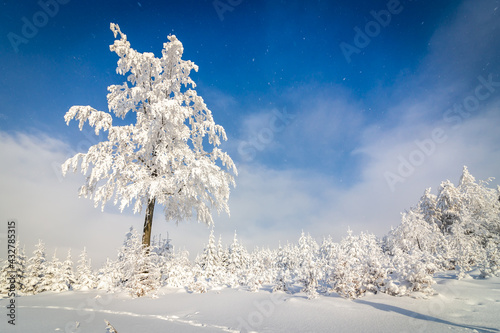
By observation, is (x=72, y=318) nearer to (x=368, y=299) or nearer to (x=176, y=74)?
(x=368, y=299)

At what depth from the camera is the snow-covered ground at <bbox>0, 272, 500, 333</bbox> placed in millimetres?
3975

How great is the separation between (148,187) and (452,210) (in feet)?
109

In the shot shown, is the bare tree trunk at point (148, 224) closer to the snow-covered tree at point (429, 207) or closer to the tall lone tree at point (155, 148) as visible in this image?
the tall lone tree at point (155, 148)

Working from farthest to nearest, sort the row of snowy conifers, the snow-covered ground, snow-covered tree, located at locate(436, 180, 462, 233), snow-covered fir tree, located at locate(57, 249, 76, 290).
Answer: snow-covered fir tree, located at locate(57, 249, 76, 290), snow-covered tree, located at locate(436, 180, 462, 233), the row of snowy conifers, the snow-covered ground

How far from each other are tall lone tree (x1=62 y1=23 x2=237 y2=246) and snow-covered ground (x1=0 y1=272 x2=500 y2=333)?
3898 mm

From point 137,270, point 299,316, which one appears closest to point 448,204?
point 299,316

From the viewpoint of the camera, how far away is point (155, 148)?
370 inches

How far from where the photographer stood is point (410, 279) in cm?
596

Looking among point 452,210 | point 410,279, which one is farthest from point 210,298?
point 452,210

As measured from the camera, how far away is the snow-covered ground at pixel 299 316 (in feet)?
13.0

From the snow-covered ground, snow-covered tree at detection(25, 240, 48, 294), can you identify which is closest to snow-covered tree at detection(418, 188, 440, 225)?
the snow-covered ground

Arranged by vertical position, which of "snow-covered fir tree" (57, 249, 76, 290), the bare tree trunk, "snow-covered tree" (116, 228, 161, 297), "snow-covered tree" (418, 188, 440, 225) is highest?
"snow-covered tree" (418, 188, 440, 225)

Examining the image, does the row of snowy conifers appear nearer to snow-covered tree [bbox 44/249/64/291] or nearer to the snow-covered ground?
the snow-covered ground

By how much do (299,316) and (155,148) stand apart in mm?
8097
